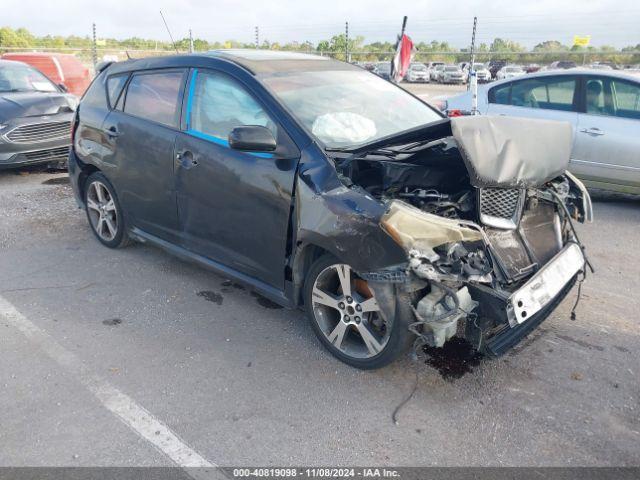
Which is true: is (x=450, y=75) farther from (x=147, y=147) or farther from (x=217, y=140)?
(x=217, y=140)

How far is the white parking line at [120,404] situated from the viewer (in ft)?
8.81

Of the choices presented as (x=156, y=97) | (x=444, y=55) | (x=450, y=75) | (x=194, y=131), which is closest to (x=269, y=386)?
(x=194, y=131)

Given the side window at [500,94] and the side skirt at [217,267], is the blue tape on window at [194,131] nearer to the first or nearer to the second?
the side skirt at [217,267]

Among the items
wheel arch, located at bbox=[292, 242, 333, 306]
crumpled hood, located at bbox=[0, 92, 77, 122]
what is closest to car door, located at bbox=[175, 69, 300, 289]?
wheel arch, located at bbox=[292, 242, 333, 306]

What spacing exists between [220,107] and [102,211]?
2022 millimetres

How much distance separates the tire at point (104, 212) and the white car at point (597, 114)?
16.2ft

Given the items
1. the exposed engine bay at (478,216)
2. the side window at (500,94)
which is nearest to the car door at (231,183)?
the exposed engine bay at (478,216)

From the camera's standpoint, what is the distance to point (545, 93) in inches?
271

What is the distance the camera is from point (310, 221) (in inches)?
128

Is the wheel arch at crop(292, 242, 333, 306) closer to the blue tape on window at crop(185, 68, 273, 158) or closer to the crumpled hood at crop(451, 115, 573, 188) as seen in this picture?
the blue tape on window at crop(185, 68, 273, 158)

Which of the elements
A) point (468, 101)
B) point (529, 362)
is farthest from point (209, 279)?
point (468, 101)

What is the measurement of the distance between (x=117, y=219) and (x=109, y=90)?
1.19 metres

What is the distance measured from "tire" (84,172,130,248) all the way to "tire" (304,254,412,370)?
2.46 m

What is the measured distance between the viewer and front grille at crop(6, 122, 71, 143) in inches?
315
